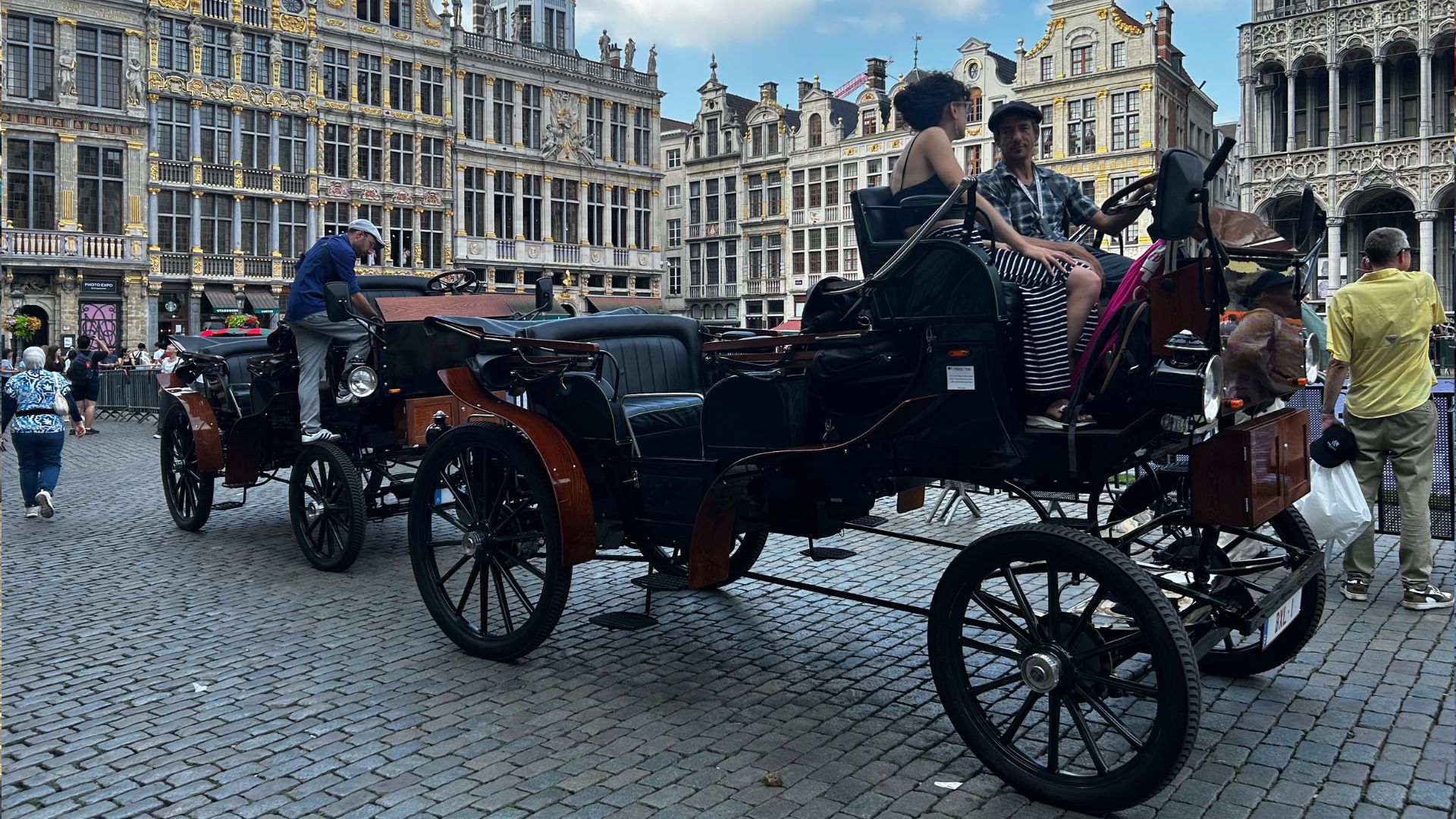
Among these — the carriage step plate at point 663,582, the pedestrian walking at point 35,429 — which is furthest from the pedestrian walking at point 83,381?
the carriage step plate at point 663,582

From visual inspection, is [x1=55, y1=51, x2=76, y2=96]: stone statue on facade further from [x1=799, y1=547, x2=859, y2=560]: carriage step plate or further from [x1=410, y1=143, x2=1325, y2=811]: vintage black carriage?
[x1=799, y1=547, x2=859, y2=560]: carriage step plate

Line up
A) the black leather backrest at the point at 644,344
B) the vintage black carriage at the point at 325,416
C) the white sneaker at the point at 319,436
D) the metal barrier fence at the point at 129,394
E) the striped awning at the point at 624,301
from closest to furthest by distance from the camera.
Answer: the black leather backrest at the point at 644,344, the vintage black carriage at the point at 325,416, the white sneaker at the point at 319,436, the metal barrier fence at the point at 129,394, the striped awning at the point at 624,301

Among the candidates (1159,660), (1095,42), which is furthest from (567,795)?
(1095,42)

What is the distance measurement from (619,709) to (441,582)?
1326mm

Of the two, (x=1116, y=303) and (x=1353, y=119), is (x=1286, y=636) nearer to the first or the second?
(x=1116, y=303)

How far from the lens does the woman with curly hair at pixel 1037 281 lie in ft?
12.2

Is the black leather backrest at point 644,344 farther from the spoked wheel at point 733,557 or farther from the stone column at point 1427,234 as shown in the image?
the stone column at point 1427,234

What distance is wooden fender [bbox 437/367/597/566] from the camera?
4.79m

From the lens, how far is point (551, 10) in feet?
172

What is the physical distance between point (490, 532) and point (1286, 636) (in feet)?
10.8

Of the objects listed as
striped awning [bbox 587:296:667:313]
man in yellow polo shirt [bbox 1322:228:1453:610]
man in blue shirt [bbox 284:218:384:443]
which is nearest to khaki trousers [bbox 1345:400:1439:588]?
man in yellow polo shirt [bbox 1322:228:1453:610]

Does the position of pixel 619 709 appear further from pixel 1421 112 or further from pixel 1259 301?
pixel 1421 112

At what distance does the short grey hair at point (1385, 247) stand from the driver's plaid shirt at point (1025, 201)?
2284 mm

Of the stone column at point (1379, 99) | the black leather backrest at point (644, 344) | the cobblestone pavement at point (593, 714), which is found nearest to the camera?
the cobblestone pavement at point (593, 714)
